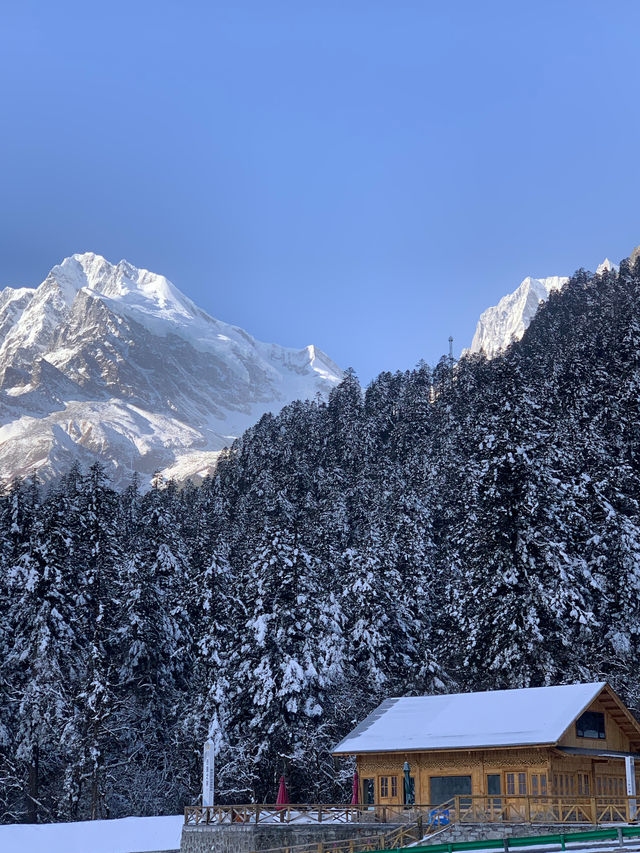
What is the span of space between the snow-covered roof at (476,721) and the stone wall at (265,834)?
289 centimetres

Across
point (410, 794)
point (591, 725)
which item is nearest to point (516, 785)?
point (410, 794)

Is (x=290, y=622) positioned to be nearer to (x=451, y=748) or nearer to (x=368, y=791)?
(x=368, y=791)

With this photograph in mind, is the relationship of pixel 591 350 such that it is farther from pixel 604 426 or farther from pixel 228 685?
pixel 228 685

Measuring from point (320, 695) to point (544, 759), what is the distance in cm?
1845

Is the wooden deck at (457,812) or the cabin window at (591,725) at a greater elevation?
the cabin window at (591,725)

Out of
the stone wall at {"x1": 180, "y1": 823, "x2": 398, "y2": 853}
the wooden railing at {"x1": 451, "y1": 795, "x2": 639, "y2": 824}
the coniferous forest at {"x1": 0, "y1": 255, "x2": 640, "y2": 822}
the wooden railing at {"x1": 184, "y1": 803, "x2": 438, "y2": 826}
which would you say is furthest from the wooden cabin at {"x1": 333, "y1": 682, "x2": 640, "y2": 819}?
the coniferous forest at {"x1": 0, "y1": 255, "x2": 640, "y2": 822}

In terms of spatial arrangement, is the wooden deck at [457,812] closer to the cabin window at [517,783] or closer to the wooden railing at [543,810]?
the wooden railing at [543,810]

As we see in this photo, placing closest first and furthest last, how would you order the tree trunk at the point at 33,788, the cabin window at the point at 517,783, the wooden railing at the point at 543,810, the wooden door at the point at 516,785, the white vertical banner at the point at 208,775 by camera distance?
the wooden railing at the point at 543,810 < the wooden door at the point at 516,785 < the cabin window at the point at 517,783 < the white vertical banner at the point at 208,775 < the tree trunk at the point at 33,788

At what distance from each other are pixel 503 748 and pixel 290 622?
19345 millimetres

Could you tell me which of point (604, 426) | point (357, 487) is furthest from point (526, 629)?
point (357, 487)

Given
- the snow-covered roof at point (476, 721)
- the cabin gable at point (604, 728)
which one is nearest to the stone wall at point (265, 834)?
the snow-covered roof at point (476, 721)

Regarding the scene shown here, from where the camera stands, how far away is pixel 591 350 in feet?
310

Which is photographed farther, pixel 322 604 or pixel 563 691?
pixel 322 604

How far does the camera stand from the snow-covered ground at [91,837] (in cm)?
4188
